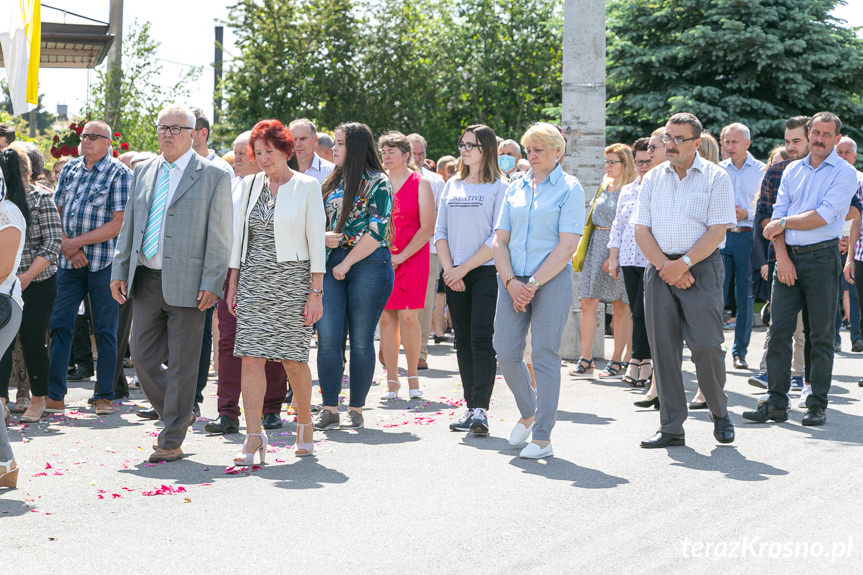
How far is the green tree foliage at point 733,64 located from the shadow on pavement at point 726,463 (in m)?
17.1

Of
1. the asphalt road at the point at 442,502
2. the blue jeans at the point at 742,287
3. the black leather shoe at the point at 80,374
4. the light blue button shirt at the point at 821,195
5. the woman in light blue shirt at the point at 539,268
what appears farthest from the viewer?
the blue jeans at the point at 742,287

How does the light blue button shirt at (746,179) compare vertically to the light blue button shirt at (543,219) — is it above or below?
above

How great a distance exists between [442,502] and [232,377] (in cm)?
285

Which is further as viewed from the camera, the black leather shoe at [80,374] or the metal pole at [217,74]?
the metal pole at [217,74]

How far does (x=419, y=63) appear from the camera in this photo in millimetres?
40281

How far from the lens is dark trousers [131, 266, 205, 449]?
288 inches

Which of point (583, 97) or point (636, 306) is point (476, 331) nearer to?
point (636, 306)

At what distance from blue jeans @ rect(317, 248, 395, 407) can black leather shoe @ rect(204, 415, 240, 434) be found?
72 cm

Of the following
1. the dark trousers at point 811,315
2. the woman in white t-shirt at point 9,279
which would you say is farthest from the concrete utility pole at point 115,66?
the dark trousers at point 811,315

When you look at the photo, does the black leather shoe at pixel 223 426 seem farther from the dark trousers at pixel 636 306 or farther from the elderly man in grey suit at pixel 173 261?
the dark trousers at pixel 636 306

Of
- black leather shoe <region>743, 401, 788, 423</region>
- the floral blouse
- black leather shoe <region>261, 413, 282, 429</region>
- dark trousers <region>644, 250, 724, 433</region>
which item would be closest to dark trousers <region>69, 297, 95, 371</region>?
black leather shoe <region>261, 413, 282, 429</region>

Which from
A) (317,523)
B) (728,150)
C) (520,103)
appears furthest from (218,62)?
(317,523)

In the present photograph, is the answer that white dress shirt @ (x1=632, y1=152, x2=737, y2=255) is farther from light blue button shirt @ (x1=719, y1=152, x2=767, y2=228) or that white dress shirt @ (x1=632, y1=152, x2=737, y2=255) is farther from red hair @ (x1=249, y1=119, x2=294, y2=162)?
light blue button shirt @ (x1=719, y1=152, x2=767, y2=228)

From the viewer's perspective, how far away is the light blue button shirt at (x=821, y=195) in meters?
8.55
